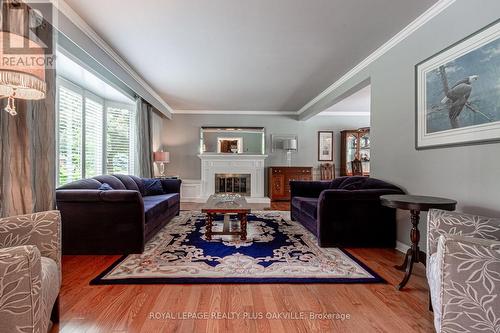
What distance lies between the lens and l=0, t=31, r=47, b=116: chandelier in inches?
61.9

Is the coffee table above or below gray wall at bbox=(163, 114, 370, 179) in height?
below

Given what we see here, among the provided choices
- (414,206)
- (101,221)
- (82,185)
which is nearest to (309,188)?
(414,206)

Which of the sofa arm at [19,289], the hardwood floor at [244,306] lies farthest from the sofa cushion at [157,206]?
the sofa arm at [19,289]

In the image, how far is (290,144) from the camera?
23.0ft

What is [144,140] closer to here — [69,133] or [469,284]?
[69,133]

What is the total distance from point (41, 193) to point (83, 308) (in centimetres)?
123

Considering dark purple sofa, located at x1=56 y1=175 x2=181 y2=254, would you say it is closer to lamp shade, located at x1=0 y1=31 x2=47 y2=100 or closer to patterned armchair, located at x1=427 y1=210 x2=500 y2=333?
lamp shade, located at x1=0 y1=31 x2=47 y2=100

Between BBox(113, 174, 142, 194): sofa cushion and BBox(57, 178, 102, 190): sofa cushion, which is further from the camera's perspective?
BBox(113, 174, 142, 194): sofa cushion

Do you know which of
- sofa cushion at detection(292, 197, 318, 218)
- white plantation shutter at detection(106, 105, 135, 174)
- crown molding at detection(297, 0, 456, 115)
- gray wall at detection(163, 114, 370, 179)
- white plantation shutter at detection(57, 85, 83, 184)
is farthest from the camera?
gray wall at detection(163, 114, 370, 179)

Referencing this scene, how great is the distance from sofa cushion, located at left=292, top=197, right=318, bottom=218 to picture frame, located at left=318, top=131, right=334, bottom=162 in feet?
11.1

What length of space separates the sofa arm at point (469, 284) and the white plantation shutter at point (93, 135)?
505 centimetres

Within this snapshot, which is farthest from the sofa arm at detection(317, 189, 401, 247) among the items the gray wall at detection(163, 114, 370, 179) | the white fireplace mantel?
the gray wall at detection(163, 114, 370, 179)

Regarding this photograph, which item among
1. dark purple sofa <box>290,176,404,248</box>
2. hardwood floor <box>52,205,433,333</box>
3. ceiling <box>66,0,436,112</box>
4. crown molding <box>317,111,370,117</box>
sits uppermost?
ceiling <box>66,0,436,112</box>

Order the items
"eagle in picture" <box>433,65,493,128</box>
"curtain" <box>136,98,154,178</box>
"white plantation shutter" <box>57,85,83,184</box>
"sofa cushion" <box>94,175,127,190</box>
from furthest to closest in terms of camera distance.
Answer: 1. "curtain" <box>136,98,154,178</box>
2. "white plantation shutter" <box>57,85,83,184</box>
3. "sofa cushion" <box>94,175,127,190</box>
4. "eagle in picture" <box>433,65,493,128</box>
